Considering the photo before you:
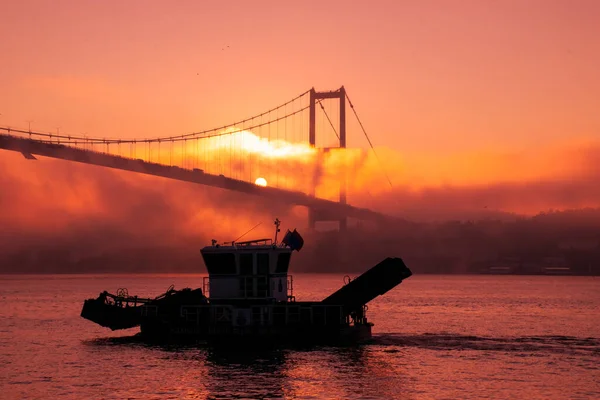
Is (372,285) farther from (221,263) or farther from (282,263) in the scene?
(221,263)

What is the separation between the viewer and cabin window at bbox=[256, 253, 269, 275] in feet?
205

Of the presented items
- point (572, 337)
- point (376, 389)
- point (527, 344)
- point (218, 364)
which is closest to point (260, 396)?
point (376, 389)

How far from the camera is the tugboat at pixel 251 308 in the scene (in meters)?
60.3

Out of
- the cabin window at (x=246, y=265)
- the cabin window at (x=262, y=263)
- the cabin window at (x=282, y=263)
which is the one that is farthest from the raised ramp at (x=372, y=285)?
the cabin window at (x=246, y=265)

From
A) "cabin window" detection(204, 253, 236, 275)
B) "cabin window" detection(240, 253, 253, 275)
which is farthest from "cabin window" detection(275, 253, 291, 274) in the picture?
"cabin window" detection(204, 253, 236, 275)

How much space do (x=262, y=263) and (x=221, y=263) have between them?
2.89m

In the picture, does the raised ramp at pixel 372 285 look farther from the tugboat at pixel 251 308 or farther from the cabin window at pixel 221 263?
the cabin window at pixel 221 263

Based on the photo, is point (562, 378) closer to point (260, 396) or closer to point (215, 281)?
point (260, 396)

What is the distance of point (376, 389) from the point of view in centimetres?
4828

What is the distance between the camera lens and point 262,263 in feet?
205

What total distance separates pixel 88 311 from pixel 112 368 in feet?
29.3

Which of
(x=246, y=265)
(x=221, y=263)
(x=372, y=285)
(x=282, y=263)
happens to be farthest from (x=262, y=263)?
(x=372, y=285)

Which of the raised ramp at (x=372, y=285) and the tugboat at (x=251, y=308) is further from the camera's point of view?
the raised ramp at (x=372, y=285)

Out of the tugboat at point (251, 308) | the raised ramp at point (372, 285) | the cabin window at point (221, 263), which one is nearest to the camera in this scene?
the tugboat at point (251, 308)
